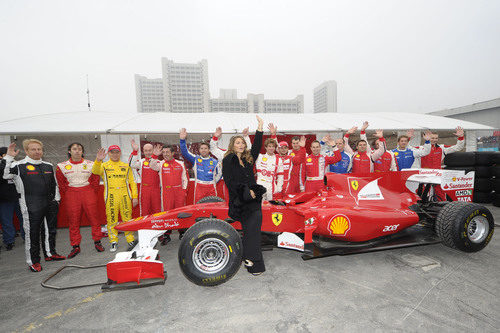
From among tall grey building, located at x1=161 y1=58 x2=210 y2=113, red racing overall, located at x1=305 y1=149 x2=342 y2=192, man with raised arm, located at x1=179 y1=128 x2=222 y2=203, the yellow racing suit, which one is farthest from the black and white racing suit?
tall grey building, located at x1=161 y1=58 x2=210 y2=113

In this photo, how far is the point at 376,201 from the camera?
3.58m

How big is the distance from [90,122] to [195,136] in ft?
10.0

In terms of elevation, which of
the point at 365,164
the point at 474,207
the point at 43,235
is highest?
the point at 365,164

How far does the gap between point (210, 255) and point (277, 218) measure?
40.8 inches

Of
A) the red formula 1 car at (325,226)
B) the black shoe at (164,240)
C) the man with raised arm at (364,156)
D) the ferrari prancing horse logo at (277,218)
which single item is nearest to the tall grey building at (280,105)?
the man with raised arm at (364,156)

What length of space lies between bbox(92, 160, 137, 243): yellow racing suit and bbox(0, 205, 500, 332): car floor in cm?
86

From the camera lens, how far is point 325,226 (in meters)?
3.10

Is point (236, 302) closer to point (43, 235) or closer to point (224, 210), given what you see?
point (224, 210)

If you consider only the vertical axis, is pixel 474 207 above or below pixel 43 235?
above

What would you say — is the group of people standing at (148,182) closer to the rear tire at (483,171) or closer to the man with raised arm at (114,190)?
the man with raised arm at (114,190)

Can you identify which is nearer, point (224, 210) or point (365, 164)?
point (224, 210)

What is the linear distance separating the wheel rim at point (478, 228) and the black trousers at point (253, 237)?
3.27m

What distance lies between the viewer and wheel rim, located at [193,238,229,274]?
265cm

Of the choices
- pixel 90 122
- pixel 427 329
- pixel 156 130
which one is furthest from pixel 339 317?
pixel 90 122
